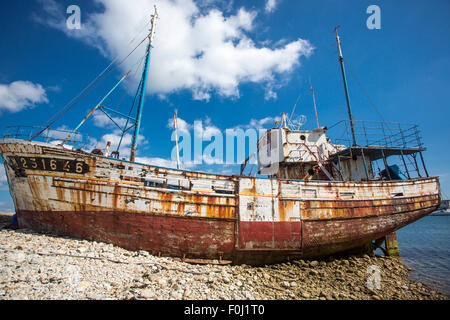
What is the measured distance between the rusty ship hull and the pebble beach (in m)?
0.50

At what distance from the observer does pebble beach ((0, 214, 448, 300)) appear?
4.67 metres

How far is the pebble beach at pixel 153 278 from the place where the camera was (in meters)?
4.67

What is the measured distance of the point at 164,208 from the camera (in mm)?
7523

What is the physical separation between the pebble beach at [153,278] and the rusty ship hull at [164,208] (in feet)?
1.64

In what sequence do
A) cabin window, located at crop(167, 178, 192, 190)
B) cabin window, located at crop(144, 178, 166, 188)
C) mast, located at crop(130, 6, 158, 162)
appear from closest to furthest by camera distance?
cabin window, located at crop(144, 178, 166, 188), cabin window, located at crop(167, 178, 192, 190), mast, located at crop(130, 6, 158, 162)

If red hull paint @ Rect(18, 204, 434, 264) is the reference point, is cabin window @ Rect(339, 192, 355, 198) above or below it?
above

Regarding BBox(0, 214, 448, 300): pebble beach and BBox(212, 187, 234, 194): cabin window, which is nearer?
BBox(0, 214, 448, 300): pebble beach

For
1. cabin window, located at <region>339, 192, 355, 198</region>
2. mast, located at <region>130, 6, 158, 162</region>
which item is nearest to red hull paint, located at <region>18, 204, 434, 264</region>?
cabin window, located at <region>339, 192, 355, 198</region>

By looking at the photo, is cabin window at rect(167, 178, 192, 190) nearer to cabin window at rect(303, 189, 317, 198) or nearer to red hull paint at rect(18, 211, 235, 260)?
red hull paint at rect(18, 211, 235, 260)

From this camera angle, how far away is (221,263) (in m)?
7.57

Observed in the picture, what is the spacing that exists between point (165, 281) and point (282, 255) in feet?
17.3

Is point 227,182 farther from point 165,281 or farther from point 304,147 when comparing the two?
point 304,147
